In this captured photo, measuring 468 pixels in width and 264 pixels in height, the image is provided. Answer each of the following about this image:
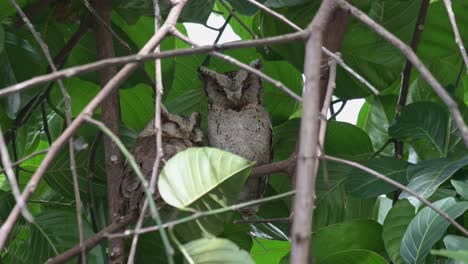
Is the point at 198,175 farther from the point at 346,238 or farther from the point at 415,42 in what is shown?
the point at 415,42

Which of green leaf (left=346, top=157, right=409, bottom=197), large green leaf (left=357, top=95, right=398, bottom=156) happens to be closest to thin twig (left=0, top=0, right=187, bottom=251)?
green leaf (left=346, top=157, right=409, bottom=197)

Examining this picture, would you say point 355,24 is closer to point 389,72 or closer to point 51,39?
point 389,72

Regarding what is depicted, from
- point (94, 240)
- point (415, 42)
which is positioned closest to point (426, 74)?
point (94, 240)

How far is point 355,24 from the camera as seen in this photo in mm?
2092

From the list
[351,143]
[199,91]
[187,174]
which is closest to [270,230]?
[351,143]

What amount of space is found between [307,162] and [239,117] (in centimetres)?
159

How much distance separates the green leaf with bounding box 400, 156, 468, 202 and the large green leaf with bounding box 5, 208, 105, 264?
76 cm

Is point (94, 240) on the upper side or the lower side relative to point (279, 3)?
lower

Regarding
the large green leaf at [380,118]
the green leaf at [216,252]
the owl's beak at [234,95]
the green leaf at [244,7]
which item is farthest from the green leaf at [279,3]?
the green leaf at [216,252]

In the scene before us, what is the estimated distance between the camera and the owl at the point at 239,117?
7.56 feet

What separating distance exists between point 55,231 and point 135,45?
0.61 m

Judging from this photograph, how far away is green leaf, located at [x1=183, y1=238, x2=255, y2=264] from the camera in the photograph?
3.08 ft

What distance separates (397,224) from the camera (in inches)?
70.4

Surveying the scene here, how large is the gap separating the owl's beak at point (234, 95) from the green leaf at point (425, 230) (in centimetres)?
85
